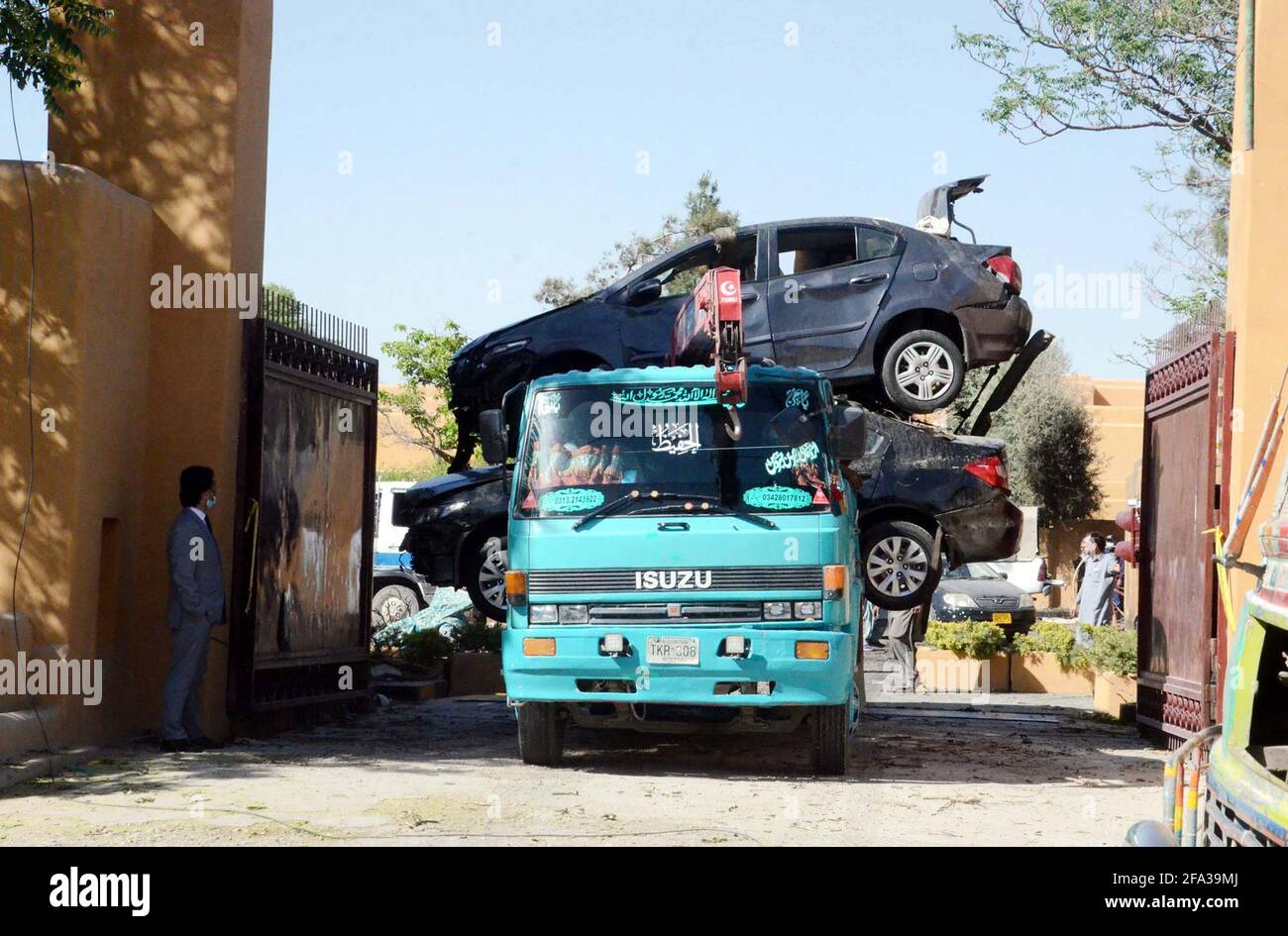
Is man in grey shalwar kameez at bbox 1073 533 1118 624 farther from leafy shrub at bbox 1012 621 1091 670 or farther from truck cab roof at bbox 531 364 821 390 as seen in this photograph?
truck cab roof at bbox 531 364 821 390

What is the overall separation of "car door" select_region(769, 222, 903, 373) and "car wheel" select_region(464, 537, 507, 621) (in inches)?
140

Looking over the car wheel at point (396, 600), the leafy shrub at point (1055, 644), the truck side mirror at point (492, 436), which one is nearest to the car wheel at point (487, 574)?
the truck side mirror at point (492, 436)

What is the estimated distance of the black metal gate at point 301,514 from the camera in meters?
12.1

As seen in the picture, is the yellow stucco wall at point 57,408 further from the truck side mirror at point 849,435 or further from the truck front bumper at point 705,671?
the truck side mirror at point 849,435

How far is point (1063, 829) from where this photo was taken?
8359 millimetres

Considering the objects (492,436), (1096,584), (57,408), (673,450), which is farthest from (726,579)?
(1096,584)

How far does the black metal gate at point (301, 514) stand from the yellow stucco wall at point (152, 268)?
19 cm

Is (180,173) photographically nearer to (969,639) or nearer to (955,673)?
(969,639)

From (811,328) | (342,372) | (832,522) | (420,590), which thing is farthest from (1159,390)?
(420,590)

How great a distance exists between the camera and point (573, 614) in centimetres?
1000

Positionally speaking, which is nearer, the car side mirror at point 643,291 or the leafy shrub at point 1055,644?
the car side mirror at point 643,291

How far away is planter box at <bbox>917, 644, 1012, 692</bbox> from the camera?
19.0m
